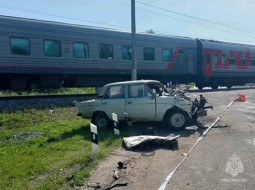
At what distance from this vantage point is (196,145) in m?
6.52

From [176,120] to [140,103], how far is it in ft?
3.98

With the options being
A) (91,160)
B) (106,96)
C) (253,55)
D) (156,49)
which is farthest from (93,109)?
(253,55)

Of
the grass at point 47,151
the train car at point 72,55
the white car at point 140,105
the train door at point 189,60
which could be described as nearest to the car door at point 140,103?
the white car at point 140,105

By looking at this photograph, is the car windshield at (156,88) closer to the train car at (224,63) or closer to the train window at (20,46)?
the train window at (20,46)

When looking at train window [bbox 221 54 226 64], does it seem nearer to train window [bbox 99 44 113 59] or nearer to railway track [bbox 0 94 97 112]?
train window [bbox 99 44 113 59]

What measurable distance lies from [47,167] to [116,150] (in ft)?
5.64

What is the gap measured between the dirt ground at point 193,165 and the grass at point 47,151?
47cm

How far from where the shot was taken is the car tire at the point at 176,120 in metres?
8.12

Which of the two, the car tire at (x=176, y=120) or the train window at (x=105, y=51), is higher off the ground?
the train window at (x=105, y=51)

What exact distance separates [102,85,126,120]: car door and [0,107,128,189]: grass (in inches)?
26.0

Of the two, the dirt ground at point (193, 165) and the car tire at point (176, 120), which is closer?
the dirt ground at point (193, 165)

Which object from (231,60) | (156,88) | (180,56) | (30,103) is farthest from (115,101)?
(231,60)

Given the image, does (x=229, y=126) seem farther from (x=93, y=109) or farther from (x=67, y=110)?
(x=67, y=110)

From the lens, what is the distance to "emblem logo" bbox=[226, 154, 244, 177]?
4.72 meters
